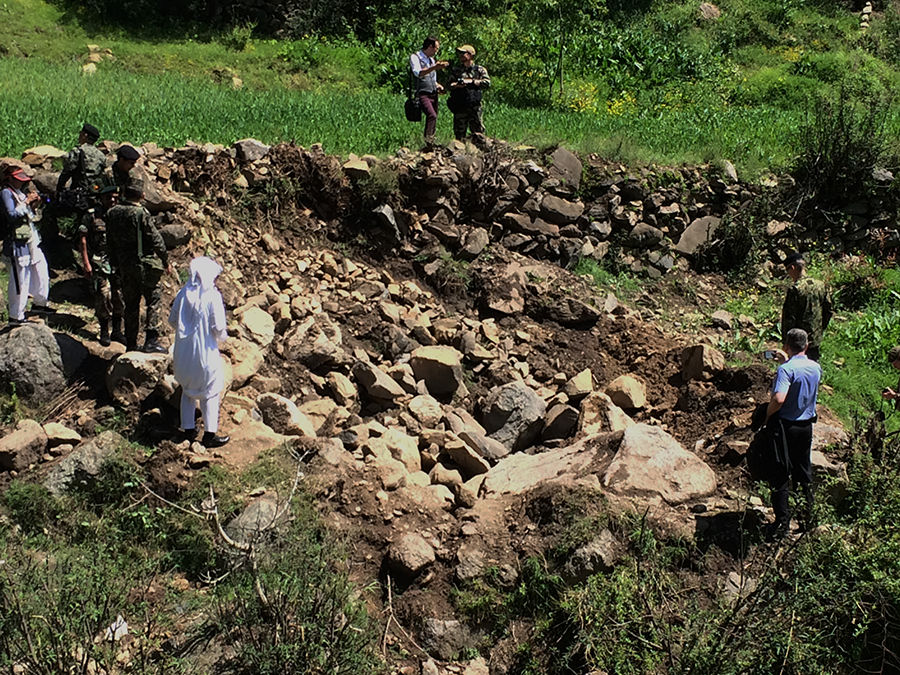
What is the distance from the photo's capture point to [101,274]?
714 cm

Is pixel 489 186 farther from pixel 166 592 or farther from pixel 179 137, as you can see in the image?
pixel 166 592

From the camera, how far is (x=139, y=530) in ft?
18.7

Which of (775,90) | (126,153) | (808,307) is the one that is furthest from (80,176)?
(775,90)

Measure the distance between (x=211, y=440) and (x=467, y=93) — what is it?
21.0 ft

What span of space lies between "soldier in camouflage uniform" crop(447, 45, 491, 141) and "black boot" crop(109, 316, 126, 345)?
551cm

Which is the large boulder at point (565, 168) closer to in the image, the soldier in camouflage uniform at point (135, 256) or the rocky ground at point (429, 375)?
the rocky ground at point (429, 375)

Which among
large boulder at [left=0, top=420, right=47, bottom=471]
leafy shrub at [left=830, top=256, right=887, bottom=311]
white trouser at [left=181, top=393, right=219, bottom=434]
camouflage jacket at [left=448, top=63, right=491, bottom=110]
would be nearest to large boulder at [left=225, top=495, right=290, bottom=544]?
white trouser at [left=181, top=393, right=219, bottom=434]

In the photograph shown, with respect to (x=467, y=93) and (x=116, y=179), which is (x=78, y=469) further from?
(x=467, y=93)

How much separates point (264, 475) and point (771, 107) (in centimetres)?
1502

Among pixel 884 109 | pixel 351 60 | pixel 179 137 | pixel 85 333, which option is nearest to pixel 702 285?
pixel 884 109

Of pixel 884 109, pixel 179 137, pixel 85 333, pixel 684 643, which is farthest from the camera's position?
pixel 884 109

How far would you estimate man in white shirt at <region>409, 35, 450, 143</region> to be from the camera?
991 centimetres

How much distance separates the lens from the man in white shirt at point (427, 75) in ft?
32.5

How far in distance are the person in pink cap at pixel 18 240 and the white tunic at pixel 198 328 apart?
179 cm
